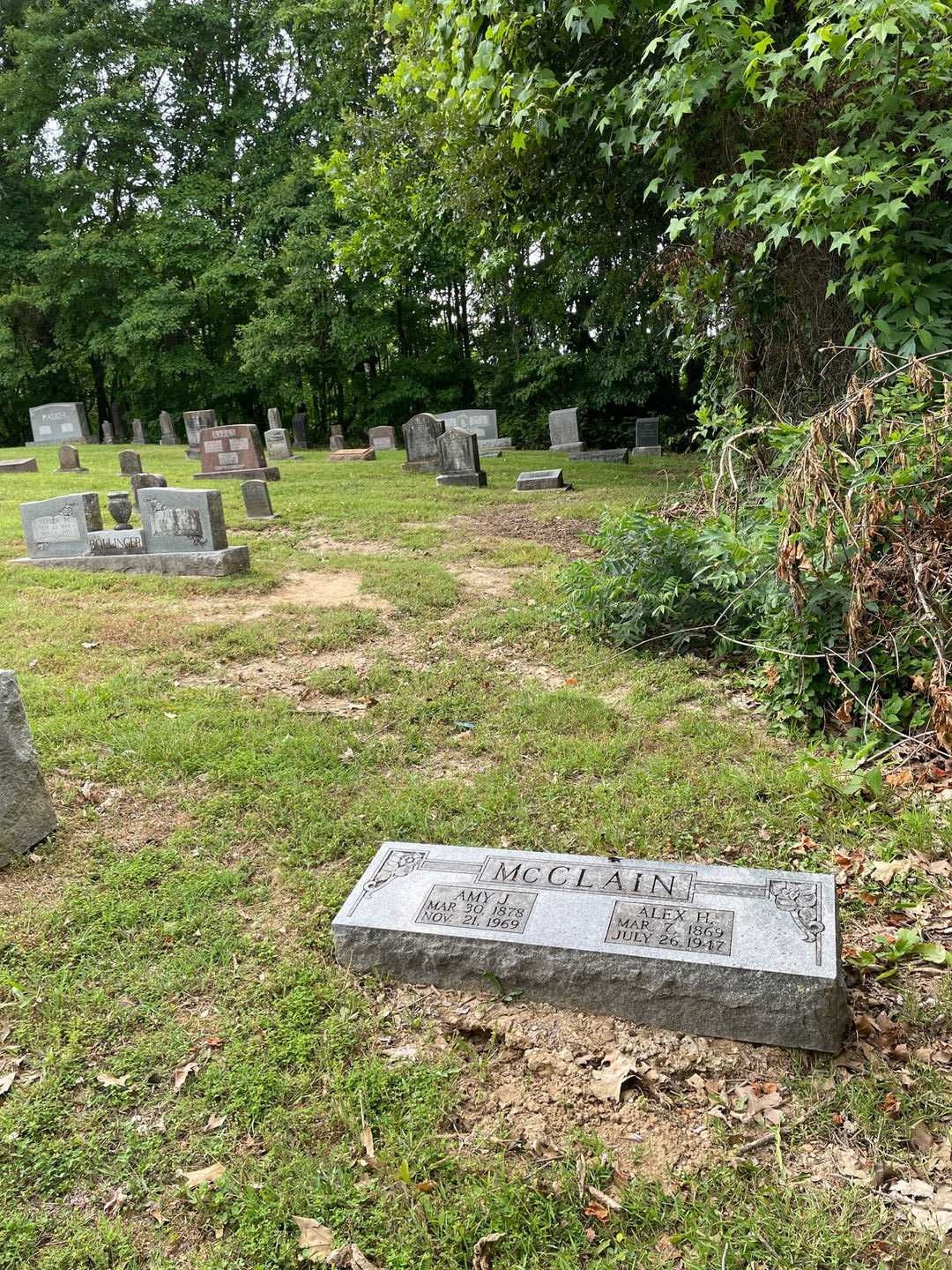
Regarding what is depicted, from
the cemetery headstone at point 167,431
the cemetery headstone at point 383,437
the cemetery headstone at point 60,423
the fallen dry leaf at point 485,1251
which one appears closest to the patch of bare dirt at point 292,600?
the fallen dry leaf at point 485,1251

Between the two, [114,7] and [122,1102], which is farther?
[114,7]

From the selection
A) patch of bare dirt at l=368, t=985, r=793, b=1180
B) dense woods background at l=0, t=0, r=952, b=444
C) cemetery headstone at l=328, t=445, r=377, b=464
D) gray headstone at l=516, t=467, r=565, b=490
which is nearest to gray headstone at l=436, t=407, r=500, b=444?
cemetery headstone at l=328, t=445, r=377, b=464

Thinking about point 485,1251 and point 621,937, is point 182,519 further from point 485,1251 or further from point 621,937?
point 485,1251

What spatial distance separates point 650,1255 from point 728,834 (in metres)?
1.96

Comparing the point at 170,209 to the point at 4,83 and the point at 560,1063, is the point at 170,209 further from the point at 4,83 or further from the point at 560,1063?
the point at 560,1063

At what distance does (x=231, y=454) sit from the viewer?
17297 millimetres

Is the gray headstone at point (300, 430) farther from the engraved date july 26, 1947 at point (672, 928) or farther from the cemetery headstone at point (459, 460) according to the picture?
the engraved date july 26, 1947 at point (672, 928)

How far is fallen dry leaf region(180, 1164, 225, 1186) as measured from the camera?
2449mm

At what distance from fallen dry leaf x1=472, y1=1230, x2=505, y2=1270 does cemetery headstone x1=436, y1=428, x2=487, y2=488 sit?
44.3 feet

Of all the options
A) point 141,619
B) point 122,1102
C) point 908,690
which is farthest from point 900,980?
point 141,619

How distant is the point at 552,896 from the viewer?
3.16m

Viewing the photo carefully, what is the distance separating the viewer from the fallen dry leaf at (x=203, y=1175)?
2.45 meters

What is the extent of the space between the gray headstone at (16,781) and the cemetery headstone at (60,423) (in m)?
25.7

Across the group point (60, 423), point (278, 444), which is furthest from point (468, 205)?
point (60, 423)
